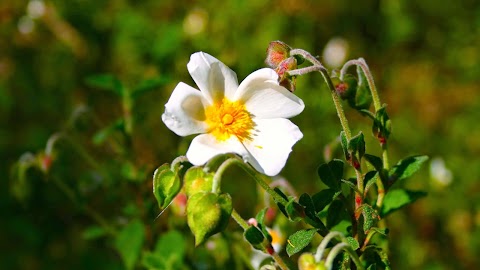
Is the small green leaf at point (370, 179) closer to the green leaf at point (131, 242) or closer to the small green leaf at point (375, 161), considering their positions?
the small green leaf at point (375, 161)

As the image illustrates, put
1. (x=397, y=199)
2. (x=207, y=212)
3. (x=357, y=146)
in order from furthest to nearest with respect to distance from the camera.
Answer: (x=397, y=199) < (x=357, y=146) < (x=207, y=212)

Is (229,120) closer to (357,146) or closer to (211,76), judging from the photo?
(211,76)

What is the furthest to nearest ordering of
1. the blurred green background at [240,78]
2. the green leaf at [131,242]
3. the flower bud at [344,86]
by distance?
the blurred green background at [240,78] < the green leaf at [131,242] < the flower bud at [344,86]

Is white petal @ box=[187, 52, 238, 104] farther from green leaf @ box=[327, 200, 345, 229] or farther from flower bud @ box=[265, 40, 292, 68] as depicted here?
green leaf @ box=[327, 200, 345, 229]

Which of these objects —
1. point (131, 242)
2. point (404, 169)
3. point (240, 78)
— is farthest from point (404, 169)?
point (240, 78)

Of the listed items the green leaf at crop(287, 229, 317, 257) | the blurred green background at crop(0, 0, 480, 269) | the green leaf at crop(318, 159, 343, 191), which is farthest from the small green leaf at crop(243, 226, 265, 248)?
the blurred green background at crop(0, 0, 480, 269)

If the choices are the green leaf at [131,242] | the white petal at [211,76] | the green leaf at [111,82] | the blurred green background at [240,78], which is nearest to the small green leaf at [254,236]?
the white petal at [211,76]
